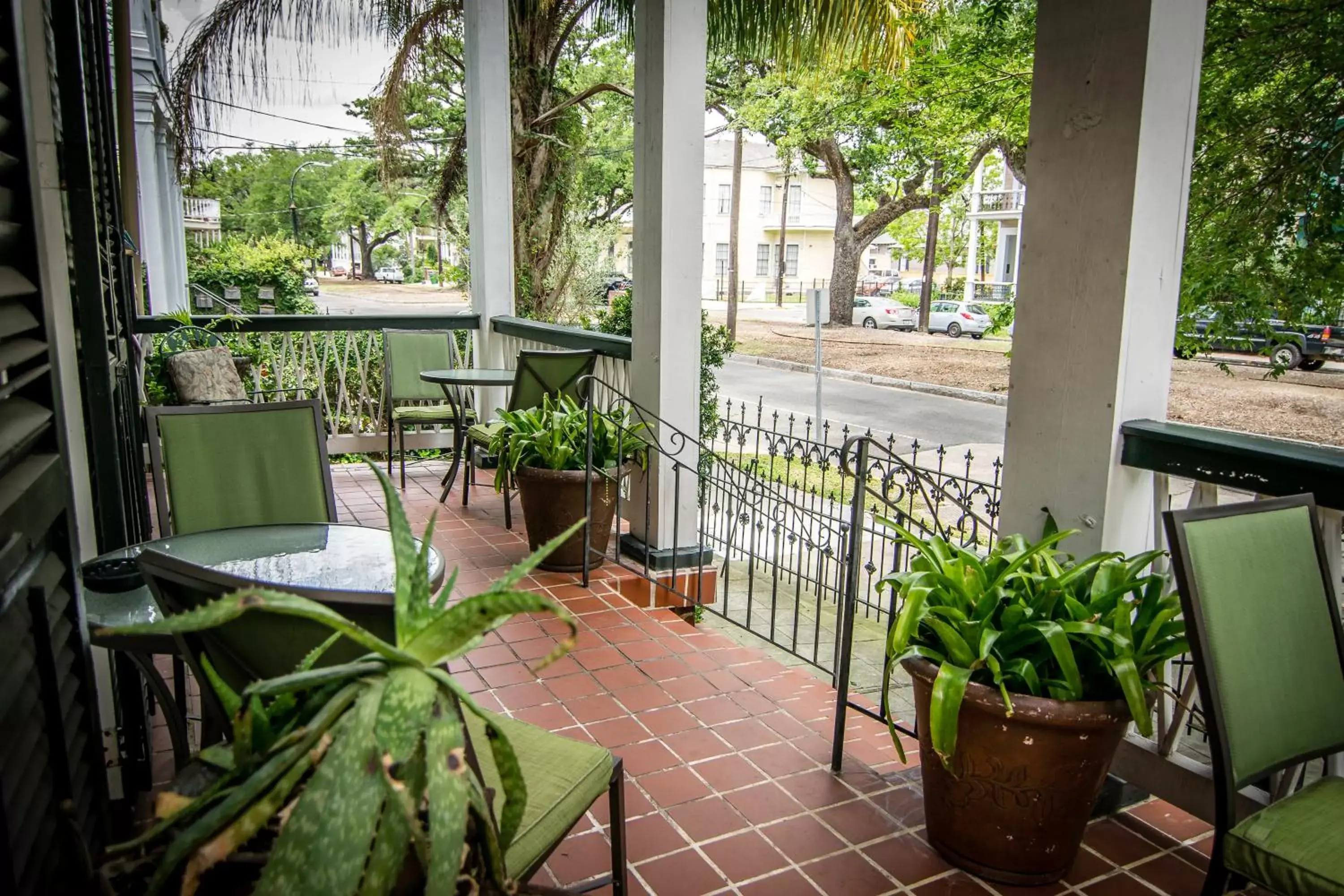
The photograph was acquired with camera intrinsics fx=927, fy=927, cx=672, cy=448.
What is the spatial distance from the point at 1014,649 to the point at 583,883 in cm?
105

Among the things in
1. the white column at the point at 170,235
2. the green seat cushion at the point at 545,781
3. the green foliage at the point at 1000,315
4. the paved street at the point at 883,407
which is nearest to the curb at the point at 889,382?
the paved street at the point at 883,407

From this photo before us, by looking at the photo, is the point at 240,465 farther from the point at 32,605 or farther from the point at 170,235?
the point at 170,235

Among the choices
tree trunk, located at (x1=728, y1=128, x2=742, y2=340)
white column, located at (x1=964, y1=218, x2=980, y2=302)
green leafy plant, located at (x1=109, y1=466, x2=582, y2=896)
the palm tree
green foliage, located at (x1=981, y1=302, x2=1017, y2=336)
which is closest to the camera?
green leafy plant, located at (x1=109, y1=466, x2=582, y2=896)

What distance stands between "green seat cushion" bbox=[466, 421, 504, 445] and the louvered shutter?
3.04 meters

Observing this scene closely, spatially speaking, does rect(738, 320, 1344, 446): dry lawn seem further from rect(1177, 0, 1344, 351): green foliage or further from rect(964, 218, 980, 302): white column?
rect(964, 218, 980, 302): white column

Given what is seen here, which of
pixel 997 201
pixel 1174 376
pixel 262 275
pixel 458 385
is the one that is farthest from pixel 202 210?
pixel 997 201

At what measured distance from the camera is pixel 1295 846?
1530 mm

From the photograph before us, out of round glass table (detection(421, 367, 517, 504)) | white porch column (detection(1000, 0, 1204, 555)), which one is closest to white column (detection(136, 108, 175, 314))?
round glass table (detection(421, 367, 517, 504))

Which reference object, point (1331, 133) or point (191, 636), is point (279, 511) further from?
point (1331, 133)

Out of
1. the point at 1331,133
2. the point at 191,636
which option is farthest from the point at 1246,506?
the point at 1331,133

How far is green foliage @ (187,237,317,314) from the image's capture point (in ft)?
37.9

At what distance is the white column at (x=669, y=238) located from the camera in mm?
3830

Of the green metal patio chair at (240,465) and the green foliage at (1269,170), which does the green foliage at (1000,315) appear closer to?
the green foliage at (1269,170)

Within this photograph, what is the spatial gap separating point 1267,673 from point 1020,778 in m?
0.52
